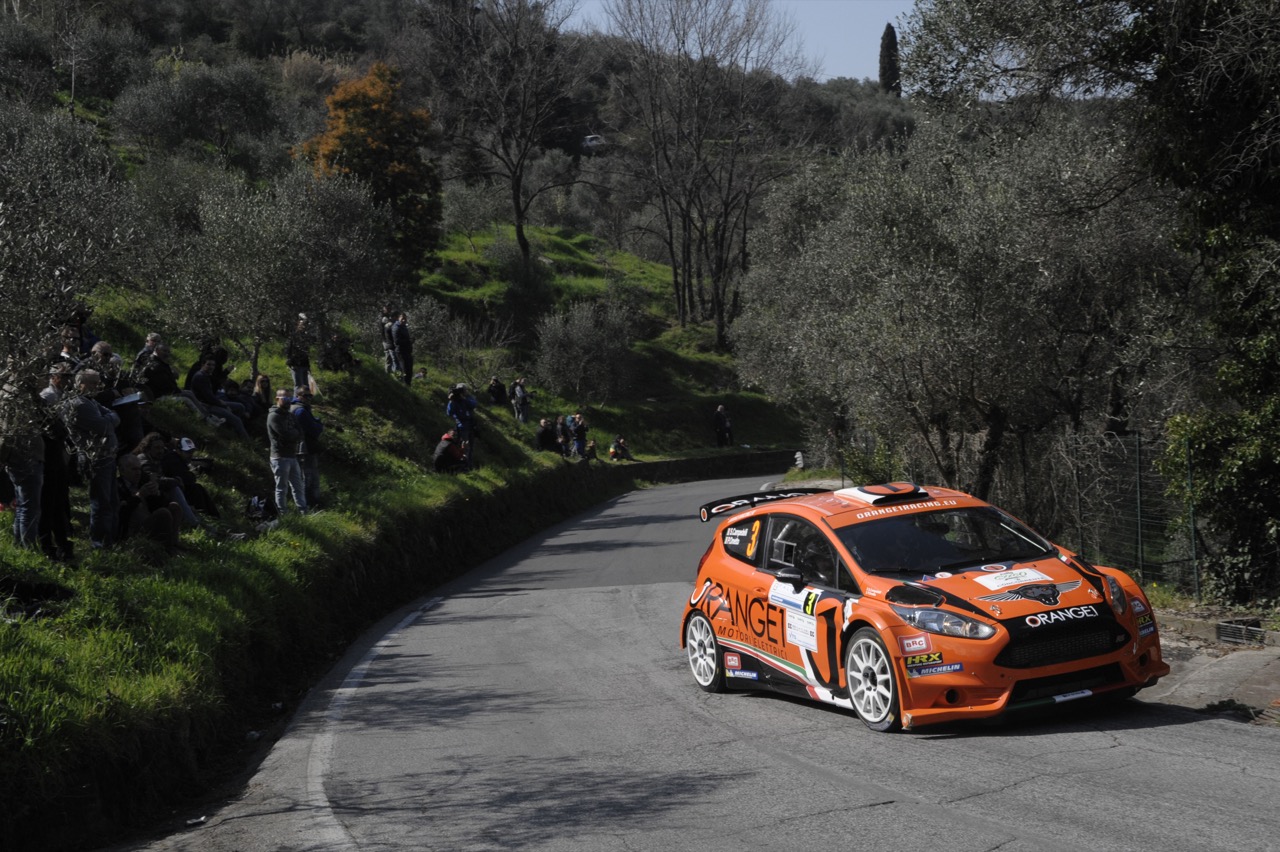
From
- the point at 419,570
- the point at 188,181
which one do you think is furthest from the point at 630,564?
the point at 188,181

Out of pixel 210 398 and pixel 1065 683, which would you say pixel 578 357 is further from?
pixel 1065 683

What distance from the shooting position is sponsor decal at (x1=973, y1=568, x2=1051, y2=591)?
8336 mm

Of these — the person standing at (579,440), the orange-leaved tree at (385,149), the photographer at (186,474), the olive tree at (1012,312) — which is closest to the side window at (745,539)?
the olive tree at (1012,312)

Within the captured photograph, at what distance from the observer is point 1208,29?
12.2 meters

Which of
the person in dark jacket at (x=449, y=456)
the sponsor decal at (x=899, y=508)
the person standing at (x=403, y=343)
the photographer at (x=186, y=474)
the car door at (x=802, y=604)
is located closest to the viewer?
the car door at (x=802, y=604)

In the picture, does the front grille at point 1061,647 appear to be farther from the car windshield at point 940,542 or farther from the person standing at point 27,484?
the person standing at point 27,484

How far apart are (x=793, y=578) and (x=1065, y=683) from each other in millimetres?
2208

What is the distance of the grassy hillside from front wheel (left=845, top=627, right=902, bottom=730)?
467 centimetres

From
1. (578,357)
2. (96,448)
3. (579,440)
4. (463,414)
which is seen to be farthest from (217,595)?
(578,357)

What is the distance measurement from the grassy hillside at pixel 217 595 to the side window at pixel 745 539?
14.0 ft

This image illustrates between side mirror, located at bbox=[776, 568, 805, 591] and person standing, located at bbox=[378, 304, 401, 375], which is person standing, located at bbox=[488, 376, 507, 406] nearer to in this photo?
person standing, located at bbox=[378, 304, 401, 375]

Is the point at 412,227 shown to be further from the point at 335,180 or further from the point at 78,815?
the point at 78,815

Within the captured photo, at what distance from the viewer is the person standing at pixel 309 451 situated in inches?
722

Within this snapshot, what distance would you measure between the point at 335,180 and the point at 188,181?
494 centimetres
